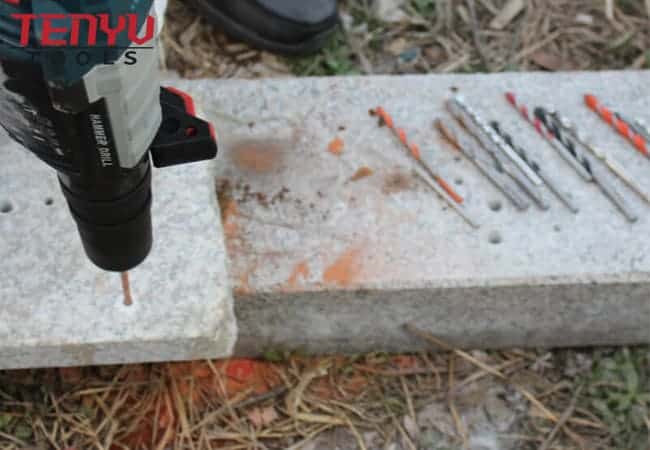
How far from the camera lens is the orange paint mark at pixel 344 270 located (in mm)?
1748

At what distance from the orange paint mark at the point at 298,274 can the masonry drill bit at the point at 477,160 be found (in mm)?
475

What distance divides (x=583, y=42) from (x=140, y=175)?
72.0 inches

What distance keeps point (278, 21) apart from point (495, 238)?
0.90 m

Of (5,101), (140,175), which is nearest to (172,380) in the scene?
(140,175)

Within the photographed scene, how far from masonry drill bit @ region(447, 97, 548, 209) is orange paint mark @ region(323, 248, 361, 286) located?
414 millimetres

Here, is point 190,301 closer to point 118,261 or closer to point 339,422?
point 118,261

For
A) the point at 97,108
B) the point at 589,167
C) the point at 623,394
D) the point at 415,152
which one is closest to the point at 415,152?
the point at 415,152

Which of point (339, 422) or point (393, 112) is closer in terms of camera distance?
point (339, 422)

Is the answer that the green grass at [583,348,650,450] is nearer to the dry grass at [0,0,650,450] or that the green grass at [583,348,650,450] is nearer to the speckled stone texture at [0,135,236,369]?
the dry grass at [0,0,650,450]

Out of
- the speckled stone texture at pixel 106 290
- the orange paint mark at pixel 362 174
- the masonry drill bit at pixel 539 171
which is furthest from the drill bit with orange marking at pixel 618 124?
the speckled stone texture at pixel 106 290

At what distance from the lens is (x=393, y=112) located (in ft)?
6.63

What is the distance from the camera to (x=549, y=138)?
1.99m

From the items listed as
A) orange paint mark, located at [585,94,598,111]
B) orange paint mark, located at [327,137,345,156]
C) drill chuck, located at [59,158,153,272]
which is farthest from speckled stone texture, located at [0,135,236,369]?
orange paint mark, located at [585,94,598,111]

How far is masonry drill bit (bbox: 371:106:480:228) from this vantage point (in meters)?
1.86
